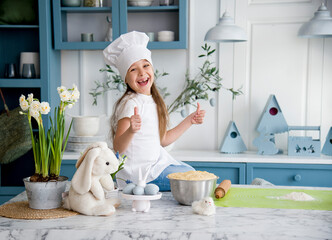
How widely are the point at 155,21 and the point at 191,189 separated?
2.34m

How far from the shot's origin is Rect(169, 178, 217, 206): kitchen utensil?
1.68m

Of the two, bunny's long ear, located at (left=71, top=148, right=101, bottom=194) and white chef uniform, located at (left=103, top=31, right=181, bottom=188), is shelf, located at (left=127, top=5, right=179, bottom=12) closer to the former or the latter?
white chef uniform, located at (left=103, top=31, right=181, bottom=188)

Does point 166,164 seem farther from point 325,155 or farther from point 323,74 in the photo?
point 323,74

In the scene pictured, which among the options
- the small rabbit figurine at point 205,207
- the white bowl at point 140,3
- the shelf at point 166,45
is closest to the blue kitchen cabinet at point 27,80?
the white bowl at point 140,3

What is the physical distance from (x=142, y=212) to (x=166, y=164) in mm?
681

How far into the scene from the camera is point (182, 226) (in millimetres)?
1440

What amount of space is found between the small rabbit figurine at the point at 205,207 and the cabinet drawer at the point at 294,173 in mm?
1795

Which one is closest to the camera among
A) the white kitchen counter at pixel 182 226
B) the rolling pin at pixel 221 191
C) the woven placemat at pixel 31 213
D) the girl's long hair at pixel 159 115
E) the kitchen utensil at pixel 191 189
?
the white kitchen counter at pixel 182 226

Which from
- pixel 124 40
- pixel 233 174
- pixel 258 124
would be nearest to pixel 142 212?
pixel 124 40

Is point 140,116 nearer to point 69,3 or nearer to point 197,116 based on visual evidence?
point 197,116

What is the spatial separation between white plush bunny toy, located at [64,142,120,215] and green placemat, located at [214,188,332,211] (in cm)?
46

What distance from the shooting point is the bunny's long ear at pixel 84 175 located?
1.56m

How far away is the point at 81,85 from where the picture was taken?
384cm

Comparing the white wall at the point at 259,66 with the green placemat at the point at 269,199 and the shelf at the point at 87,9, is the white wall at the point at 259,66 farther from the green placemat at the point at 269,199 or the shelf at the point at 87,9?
the green placemat at the point at 269,199
